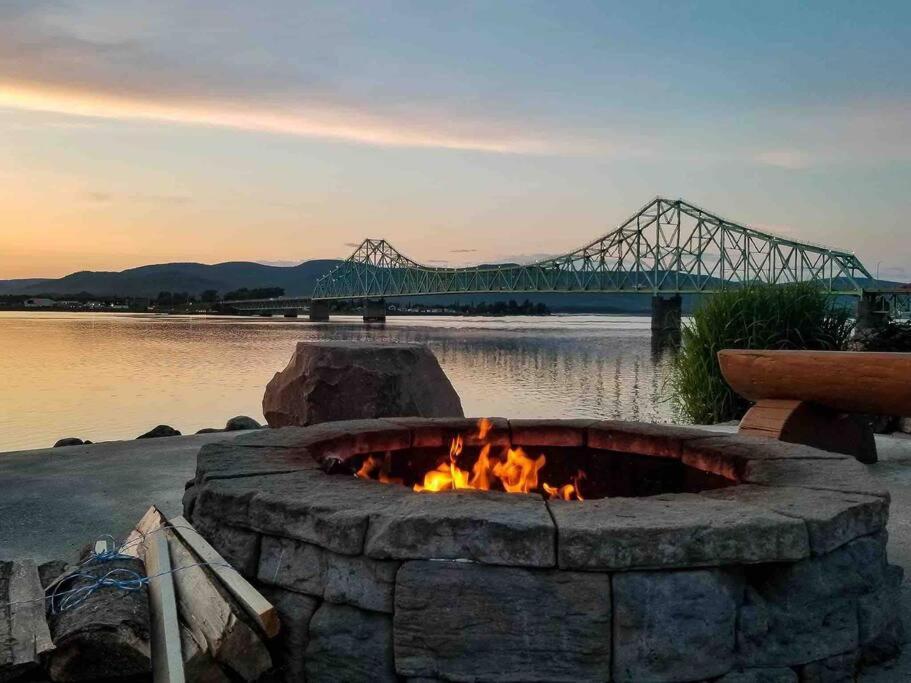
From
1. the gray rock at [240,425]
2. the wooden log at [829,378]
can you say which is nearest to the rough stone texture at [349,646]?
the wooden log at [829,378]

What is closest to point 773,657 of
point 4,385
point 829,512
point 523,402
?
point 829,512

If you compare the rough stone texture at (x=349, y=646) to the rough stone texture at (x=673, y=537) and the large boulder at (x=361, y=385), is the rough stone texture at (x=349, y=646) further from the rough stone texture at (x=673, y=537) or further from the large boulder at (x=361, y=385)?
the large boulder at (x=361, y=385)

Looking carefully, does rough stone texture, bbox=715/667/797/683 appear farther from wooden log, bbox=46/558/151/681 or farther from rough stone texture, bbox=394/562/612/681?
wooden log, bbox=46/558/151/681

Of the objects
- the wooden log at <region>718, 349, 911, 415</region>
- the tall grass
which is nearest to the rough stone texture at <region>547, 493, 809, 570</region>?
the wooden log at <region>718, 349, 911, 415</region>

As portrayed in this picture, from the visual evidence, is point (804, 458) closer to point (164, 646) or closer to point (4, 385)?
point (164, 646)

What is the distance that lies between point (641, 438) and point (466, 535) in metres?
1.58

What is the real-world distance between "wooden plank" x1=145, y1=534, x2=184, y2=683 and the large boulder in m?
3.27

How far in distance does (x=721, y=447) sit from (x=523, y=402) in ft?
34.9

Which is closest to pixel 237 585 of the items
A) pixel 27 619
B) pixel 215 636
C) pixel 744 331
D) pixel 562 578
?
pixel 215 636

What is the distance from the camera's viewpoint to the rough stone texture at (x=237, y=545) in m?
2.41

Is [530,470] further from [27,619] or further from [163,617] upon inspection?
[27,619]

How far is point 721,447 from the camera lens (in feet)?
10.3

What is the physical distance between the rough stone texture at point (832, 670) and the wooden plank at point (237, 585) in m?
1.49

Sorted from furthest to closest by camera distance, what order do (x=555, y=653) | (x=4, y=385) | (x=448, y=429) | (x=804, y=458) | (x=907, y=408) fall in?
(x=4, y=385) → (x=907, y=408) → (x=448, y=429) → (x=804, y=458) → (x=555, y=653)
